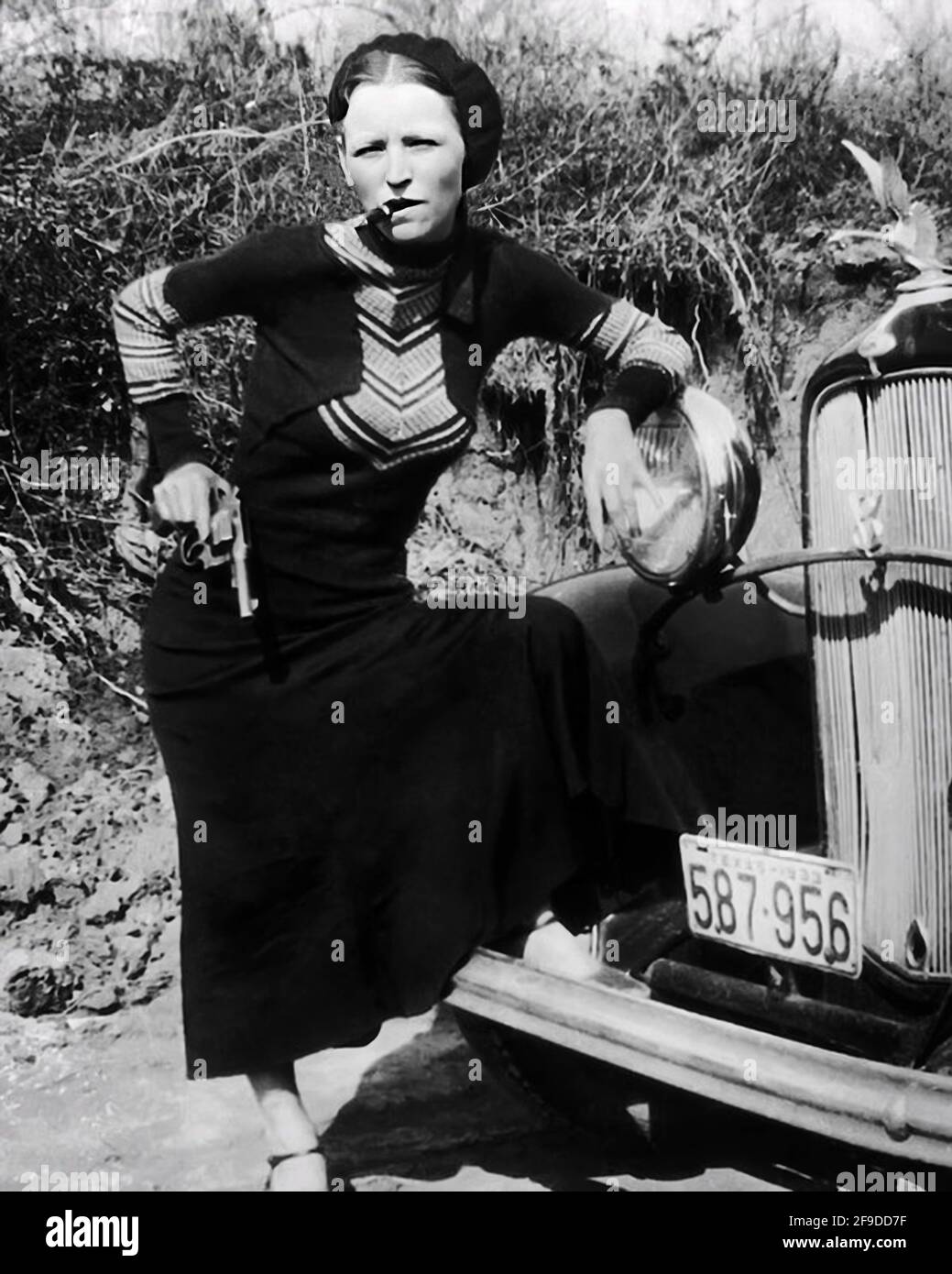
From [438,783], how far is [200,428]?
1.98 meters

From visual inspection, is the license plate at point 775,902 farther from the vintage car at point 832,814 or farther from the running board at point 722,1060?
the running board at point 722,1060

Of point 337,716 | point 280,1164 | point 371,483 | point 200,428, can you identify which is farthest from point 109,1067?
point 200,428

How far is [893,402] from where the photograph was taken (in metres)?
2.48

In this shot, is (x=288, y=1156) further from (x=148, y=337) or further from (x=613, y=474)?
(x=148, y=337)

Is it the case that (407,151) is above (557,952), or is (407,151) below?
above

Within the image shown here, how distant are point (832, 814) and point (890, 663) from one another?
0.29 meters

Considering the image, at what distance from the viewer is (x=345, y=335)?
2.79 metres

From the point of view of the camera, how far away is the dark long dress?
2.77 m

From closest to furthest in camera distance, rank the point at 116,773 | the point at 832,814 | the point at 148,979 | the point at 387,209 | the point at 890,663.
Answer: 1. the point at 890,663
2. the point at 832,814
3. the point at 387,209
4. the point at 148,979
5. the point at 116,773

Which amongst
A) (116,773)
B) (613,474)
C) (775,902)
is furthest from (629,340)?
(116,773)

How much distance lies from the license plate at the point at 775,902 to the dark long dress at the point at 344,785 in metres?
0.29

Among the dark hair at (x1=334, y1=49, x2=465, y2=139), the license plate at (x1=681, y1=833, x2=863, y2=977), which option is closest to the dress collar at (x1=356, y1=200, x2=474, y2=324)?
the dark hair at (x1=334, y1=49, x2=465, y2=139)

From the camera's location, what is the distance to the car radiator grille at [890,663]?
2.46 metres

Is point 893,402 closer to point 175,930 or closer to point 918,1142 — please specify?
point 918,1142
